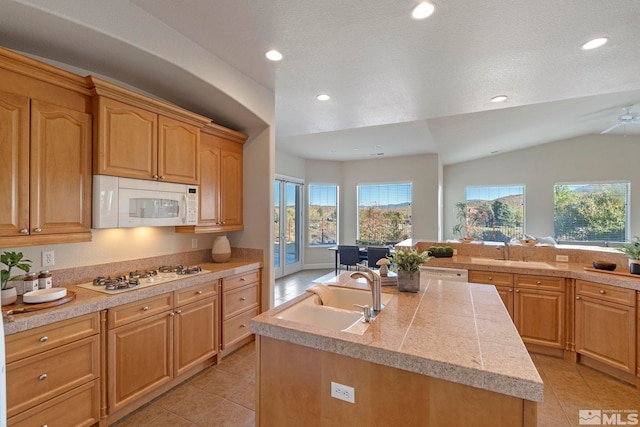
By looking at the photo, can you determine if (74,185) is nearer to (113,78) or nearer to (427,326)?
(113,78)

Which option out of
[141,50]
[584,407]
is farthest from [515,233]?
[141,50]

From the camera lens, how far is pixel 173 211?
2633mm

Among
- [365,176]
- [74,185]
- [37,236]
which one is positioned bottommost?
[37,236]

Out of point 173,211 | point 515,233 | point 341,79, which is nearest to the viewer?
point 173,211

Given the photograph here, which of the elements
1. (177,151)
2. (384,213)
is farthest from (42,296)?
(384,213)

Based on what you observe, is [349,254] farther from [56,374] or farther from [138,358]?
[56,374]

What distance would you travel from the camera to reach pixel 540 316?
117 inches

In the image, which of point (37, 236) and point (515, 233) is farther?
point (515, 233)

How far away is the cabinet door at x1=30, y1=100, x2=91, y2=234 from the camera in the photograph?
71.3 inches

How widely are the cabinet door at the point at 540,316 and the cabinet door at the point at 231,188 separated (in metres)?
3.29

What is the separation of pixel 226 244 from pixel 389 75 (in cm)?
253

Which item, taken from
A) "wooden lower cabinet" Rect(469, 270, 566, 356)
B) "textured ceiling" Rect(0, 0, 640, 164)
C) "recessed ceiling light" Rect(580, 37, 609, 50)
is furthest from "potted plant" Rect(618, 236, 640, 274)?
"recessed ceiling light" Rect(580, 37, 609, 50)

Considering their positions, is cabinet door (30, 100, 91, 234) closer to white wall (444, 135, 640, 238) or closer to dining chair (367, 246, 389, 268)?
dining chair (367, 246, 389, 268)

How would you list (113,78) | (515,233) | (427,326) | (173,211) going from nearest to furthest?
(427,326) < (113,78) < (173,211) < (515,233)
